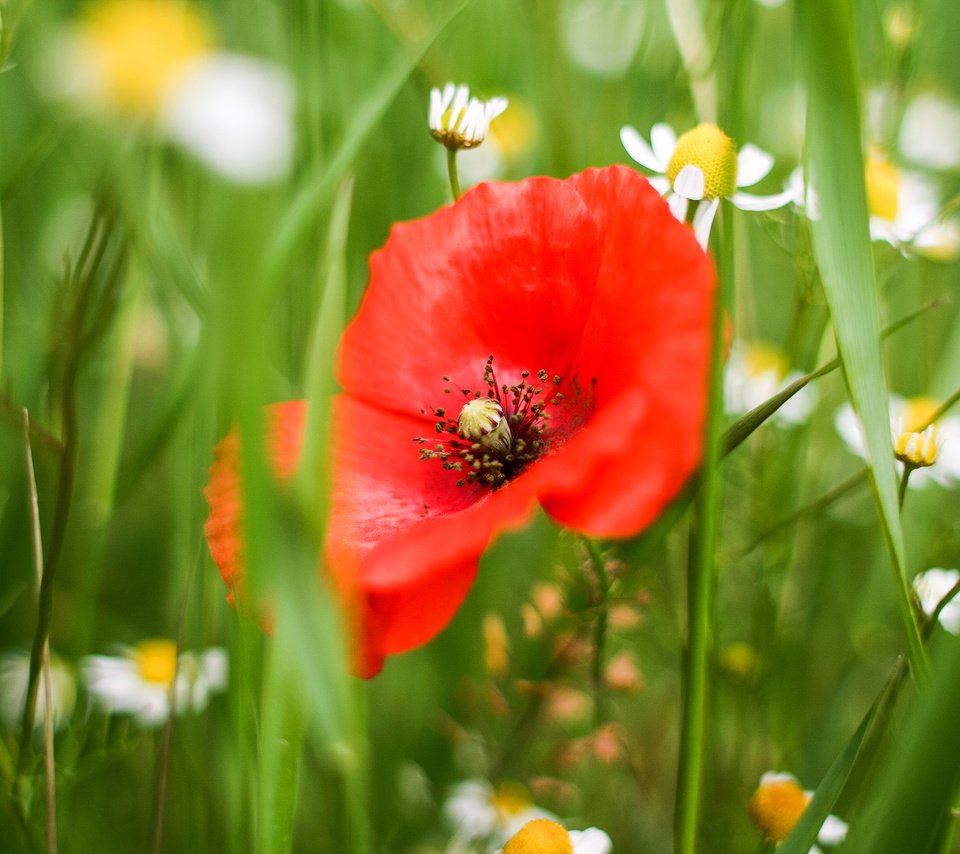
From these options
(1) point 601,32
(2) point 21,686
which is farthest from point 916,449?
(1) point 601,32

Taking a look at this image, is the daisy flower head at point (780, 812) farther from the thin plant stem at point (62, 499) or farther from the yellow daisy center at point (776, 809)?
the thin plant stem at point (62, 499)

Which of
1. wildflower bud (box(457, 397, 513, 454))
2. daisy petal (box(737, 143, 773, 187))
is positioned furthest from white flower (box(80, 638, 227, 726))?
daisy petal (box(737, 143, 773, 187))

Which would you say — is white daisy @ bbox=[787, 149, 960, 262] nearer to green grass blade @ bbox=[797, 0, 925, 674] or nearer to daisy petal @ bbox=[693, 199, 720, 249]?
daisy petal @ bbox=[693, 199, 720, 249]

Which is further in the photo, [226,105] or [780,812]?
[226,105]

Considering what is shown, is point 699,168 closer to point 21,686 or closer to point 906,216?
point 906,216

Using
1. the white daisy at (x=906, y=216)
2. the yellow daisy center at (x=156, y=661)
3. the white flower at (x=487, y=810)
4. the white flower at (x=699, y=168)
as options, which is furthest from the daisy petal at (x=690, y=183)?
the yellow daisy center at (x=156, y=661)

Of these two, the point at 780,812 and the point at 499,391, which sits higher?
the point at 499,391
